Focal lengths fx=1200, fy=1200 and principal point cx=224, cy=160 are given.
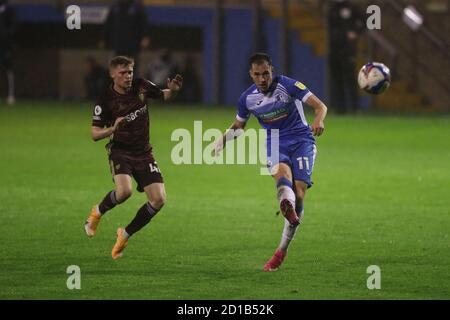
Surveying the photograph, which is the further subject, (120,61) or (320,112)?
(120,61)

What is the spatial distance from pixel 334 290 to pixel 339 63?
58.0 ft

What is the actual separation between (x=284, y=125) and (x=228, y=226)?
2536mm

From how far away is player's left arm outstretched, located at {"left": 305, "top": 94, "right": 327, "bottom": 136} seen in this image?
10.5m

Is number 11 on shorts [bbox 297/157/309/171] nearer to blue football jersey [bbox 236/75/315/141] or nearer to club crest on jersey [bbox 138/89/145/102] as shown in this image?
blue football jersey [bbox 236/75/315/141]

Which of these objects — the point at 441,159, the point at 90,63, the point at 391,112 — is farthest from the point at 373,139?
the point at 90,63

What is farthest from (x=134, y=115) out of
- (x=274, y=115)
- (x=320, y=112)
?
(x=320, y=112)

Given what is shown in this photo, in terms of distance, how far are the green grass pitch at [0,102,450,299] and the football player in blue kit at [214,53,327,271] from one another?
0.74 metres

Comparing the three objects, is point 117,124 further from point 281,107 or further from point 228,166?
point 228,166

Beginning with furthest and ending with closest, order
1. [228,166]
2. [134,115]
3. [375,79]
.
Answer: [228,166] < [375,79] < [134,115]

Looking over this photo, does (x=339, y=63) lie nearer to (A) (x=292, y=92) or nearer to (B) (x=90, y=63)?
(B) (x=90, y=63)

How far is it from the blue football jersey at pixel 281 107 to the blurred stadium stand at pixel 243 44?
63.3 ft

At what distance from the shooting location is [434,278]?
10.5 metres

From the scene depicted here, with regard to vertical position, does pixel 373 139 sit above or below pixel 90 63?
below

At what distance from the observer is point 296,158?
11398 millimetres
